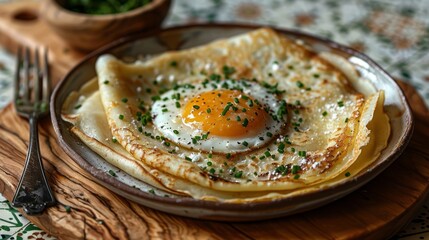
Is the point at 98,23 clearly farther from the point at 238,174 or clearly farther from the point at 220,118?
the point at 238,174

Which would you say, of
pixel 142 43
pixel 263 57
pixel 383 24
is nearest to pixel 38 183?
pixel 142 43

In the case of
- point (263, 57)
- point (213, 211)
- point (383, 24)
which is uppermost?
point (383, 24)

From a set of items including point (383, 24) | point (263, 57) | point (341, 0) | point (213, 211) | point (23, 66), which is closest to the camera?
point (213, 211)

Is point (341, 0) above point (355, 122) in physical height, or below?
above

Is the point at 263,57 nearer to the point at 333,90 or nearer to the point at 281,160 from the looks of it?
the point at 333,90

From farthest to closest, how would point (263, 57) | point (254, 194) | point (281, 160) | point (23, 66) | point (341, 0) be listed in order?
point (341, 0)
point (23, 66)
point (263, 57)
point (281, 160)
point (254, 194)

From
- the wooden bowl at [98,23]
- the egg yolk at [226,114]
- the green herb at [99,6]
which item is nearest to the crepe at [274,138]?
the egg yolk at [226,114]

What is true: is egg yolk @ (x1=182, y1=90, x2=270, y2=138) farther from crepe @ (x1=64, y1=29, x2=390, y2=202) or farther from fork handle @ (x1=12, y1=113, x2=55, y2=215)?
fork handle @ (x1=12, y1=113, x2=55, y2=215)

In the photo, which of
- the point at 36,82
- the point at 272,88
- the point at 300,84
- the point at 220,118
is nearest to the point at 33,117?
the point at 36,82
